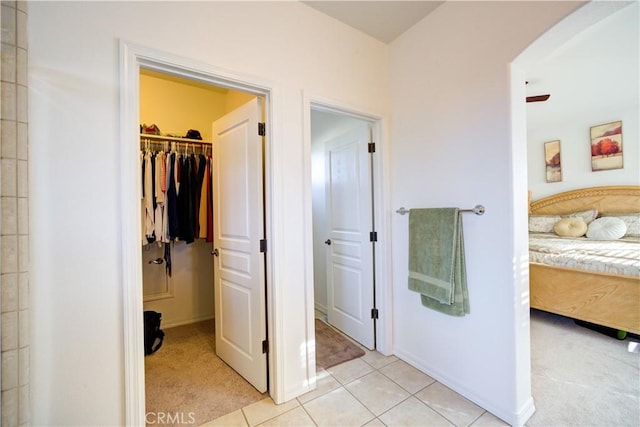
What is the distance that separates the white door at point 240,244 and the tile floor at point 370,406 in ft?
0.84

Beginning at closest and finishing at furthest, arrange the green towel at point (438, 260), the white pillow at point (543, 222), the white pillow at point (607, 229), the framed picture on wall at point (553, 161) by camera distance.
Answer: the green towel at point (438, 260) → the white pillow at point (607, 229) → the white pillow at point (543, 222) → the framed picture on wall at point (553, 161)

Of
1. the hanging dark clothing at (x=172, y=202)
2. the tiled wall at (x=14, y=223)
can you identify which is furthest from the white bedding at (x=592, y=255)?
the tiled wall at (x=14, y=223)

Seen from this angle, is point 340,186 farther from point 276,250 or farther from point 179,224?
point 179,224

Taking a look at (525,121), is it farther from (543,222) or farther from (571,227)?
(543,222)

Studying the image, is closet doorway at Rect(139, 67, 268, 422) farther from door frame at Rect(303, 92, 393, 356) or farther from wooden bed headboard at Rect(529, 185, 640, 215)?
wooden bed headboard at Rect(529, 185, 640, 215)

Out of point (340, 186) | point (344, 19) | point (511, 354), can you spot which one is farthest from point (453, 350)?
point (344, 19)

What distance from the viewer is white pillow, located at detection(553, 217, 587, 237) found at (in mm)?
3637

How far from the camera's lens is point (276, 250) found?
171 cm

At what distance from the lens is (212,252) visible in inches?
91.6

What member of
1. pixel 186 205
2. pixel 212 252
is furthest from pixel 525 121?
pixel 186 205

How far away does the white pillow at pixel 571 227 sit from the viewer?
143 inches

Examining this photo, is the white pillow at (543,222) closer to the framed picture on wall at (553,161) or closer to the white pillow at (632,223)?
the white pillow at (632,223)

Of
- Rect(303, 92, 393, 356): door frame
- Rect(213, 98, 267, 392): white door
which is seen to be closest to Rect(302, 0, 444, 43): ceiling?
Rect(303, 92, 393, 356): door frame

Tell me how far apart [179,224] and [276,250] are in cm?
144
